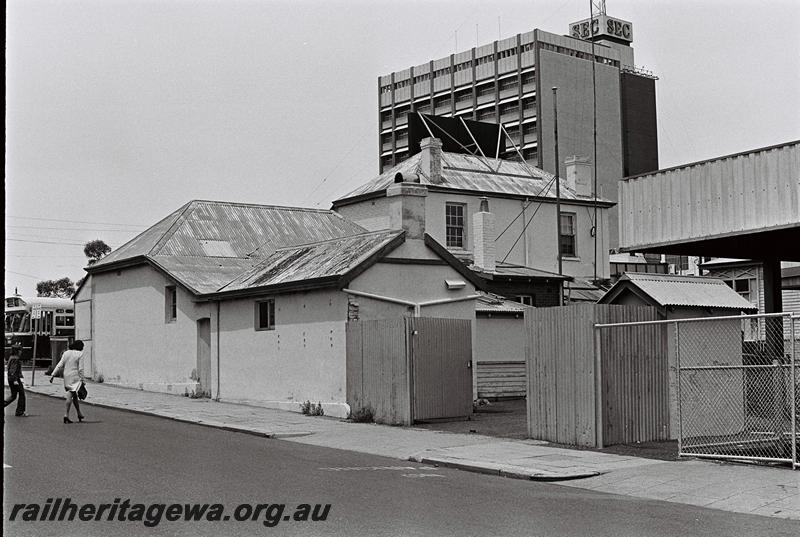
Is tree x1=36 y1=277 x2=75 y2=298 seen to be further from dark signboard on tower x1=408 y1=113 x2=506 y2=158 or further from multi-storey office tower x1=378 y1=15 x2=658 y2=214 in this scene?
dark signboard on tower x1=408 y1=113 x2=506 y2=158

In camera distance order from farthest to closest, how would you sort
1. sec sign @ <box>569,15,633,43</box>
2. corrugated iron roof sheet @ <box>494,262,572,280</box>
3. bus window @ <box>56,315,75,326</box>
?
sec sign @ <box>569,15,633,43</box>, bus window @ <box>56,315,75,326</box>, corrugated iron roof sheet @ <box>494,262,572,280</box>

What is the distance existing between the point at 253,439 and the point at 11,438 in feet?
13.8

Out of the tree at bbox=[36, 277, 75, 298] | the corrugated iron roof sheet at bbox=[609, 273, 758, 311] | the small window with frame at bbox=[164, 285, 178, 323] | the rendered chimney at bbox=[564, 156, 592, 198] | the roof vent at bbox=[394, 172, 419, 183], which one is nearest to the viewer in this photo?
the corrugated iron roof sheet at bbox=[609, 273, 758, 311]

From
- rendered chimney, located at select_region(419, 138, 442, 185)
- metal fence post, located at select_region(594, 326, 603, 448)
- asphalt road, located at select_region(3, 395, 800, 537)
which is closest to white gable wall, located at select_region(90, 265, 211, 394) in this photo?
rendered chimney, located at select_region(419, 138, 442, 185)

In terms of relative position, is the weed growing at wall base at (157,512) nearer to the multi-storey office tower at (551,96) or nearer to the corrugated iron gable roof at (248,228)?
the corrugated iron gable roof at (248,228)

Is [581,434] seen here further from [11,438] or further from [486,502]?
[11,438]

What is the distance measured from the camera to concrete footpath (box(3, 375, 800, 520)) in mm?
11305

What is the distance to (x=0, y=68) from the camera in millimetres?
2701

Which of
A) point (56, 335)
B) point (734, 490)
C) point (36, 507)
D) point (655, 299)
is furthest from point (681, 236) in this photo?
point (56, 335)

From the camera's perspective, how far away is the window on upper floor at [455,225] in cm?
3634

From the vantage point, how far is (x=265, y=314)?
25484 mm

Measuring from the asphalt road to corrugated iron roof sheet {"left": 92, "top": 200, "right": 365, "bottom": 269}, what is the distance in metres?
17.0

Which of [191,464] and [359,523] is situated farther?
[191,464]

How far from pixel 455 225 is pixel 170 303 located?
38.3 ft
